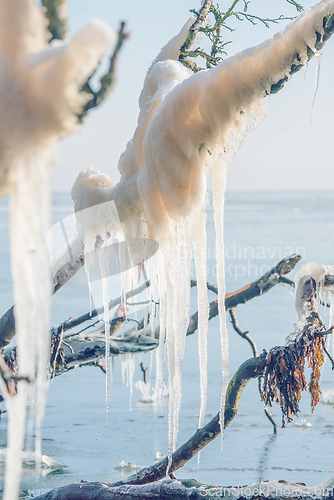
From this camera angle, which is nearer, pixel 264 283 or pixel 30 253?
pixel 30 253

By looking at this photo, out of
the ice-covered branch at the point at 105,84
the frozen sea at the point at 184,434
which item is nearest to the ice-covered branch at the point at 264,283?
the frozen sea at the point at 184,434

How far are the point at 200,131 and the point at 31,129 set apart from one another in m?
1.00

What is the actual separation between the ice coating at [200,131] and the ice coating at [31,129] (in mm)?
885

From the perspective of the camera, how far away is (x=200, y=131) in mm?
2482

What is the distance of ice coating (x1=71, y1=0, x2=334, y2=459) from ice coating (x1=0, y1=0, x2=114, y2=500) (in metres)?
0.89

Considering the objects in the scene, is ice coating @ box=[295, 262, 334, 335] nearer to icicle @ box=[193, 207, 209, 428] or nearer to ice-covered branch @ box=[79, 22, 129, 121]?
icicle @ box=[193, 207, 209, 428]

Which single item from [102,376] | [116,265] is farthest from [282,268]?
[102,376]

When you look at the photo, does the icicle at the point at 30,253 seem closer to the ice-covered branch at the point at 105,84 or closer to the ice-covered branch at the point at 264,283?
the ice-covered branch at the point at 105,84

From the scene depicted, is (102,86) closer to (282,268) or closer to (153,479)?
(153,479)

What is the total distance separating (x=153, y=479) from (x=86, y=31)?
3.42m

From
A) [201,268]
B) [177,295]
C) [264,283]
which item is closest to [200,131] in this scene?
[201,268]

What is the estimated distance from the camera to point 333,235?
3794 centimetres

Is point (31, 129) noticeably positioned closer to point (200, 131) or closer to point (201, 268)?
point (200, 131)

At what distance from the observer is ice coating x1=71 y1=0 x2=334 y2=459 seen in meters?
2.34
